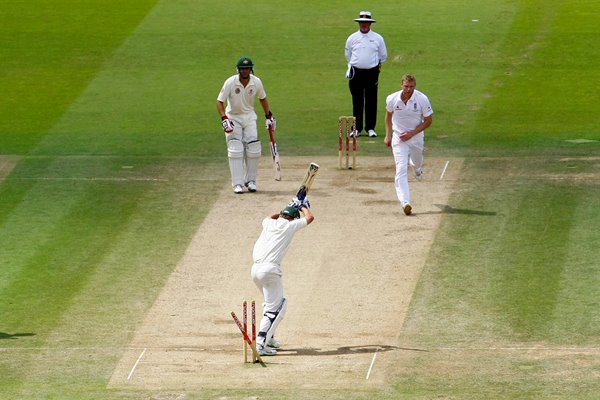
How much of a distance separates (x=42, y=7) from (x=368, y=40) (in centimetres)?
1083

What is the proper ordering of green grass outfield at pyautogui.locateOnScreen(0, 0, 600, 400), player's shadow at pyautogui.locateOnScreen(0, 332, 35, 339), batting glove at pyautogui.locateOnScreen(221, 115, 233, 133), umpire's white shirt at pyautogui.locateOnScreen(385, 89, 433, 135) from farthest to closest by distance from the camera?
batting glove at pyautogui.locateOnScreen(221, 115, 233, 133), umpire's white shirt at pyautogui.locateOnScreen(385, 89, 433, 135), player's shadow at pyautogui.locateOnScreen(0, 332, 35, 339), green grass outfield at pyautogui.locateOnScreen(0, 0, 600, 400)

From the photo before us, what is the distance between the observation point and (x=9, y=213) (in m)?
21.9

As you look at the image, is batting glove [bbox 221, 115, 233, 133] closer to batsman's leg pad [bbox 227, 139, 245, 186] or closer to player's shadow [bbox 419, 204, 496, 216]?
batsman's leg pad [bbox 227, 139, 245, 186]

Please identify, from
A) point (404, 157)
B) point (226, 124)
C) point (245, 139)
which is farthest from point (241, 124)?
point (404, 157)

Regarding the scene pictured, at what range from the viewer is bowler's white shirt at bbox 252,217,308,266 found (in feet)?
54.4

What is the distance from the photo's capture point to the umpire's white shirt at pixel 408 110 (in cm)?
2159

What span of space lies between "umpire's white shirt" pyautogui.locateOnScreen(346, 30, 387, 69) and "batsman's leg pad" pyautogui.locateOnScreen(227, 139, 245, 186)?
13.2 feet

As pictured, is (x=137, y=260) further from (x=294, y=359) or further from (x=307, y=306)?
(x=294, y=359)

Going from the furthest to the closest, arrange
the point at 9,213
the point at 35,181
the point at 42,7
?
the point at 42,7 → the point at 35,181 → the point at 9,213

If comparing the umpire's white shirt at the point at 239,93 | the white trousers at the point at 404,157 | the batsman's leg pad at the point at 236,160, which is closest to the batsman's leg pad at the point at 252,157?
the batsman's leg pad at the point at 236,160

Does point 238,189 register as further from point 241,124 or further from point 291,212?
point 291,212

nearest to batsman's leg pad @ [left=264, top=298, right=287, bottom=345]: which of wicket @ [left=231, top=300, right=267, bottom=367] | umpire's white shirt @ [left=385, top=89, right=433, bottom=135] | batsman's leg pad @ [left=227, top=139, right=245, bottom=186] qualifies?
wicket @ [left=231, top=300, right=267, bottom=367]

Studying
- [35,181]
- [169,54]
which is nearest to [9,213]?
[35,181]

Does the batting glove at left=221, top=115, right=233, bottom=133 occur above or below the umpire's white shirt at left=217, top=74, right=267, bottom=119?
below
